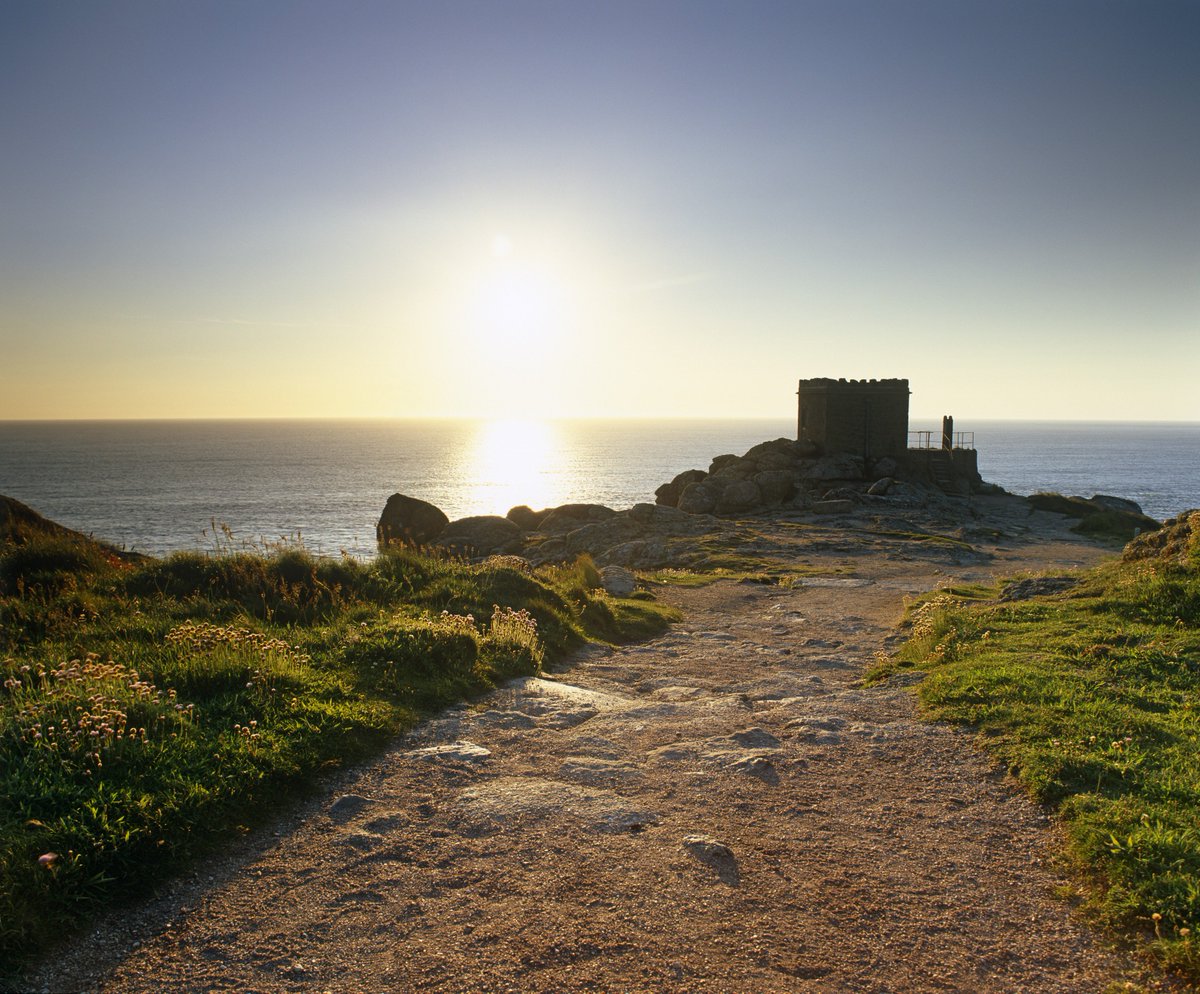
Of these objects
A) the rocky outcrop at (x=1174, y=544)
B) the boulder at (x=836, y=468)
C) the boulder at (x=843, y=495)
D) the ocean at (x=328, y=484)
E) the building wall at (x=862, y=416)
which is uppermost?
the building wall at (x=862, y=416)

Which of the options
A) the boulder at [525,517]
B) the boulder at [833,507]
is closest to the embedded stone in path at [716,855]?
the boulder at [525,517]

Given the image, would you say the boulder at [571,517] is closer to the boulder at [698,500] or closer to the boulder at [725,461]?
the boulder at [698,500]

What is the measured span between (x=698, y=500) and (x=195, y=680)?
1666 inches

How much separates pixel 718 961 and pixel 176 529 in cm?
7342

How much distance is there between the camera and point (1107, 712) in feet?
28.2

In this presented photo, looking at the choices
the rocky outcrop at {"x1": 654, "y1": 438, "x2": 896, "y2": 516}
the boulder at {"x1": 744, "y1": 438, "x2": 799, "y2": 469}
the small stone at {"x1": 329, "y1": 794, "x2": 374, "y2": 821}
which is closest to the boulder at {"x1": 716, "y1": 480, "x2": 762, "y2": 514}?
the rocky outcrop at {"x1": 654, "y1": 438, "x2": 896, "y2": 516}

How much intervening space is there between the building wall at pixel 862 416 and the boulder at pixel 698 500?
10706 millimetres

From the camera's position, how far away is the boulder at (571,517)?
1768 inches

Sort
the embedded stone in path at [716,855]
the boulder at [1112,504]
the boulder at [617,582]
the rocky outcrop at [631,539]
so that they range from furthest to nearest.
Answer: the boulder at [1112,504] → the rocky outcrop at [631,539] → the boulder at [617,582] → the embedded stone in path at [716,855]

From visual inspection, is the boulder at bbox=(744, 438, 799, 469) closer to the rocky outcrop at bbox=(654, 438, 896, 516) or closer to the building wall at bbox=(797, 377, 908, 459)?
the rocky outcrop at bbox=(654, 438, 896, 516)

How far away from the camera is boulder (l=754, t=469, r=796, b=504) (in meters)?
50.0

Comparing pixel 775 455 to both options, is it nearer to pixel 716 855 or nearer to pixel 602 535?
pixel 602 535

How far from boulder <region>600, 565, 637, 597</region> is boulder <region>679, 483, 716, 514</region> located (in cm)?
2692

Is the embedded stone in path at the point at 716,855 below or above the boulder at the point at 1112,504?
below
